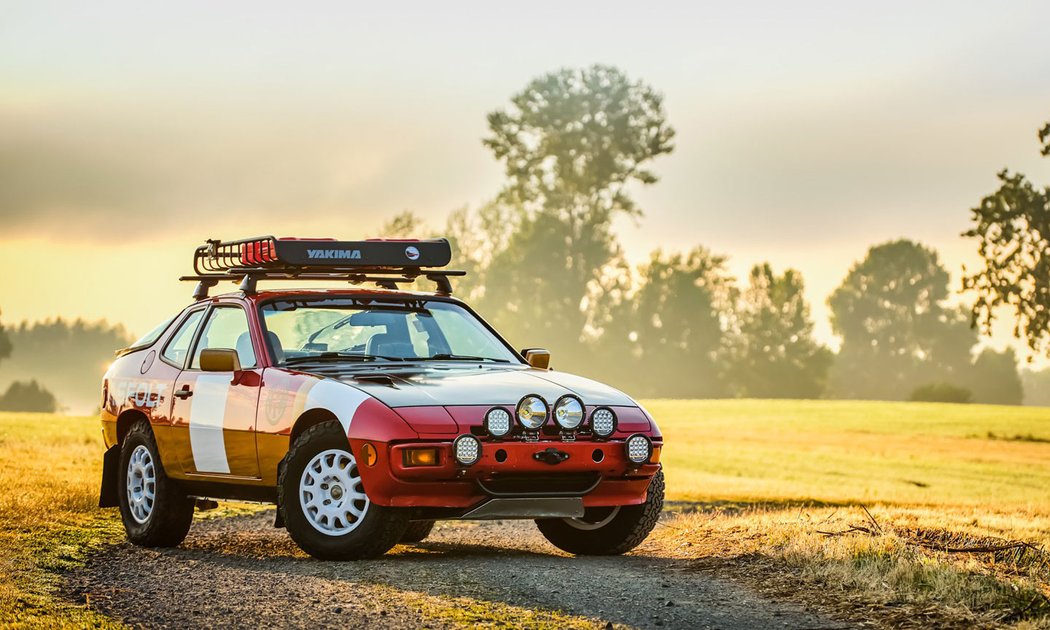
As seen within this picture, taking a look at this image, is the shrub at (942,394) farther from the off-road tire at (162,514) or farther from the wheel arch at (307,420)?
the wheel arch at (307,420)

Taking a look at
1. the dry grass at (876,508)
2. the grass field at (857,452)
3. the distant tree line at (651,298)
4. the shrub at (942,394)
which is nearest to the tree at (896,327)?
the distant tree line at (651,298)

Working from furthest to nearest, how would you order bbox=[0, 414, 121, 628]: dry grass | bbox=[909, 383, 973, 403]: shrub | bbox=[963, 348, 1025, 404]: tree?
bbox=[963, 348, 1025, 404]: tree, bbox=[909, 383, 973, 403]: shrub, bbox=[0, 414, 121, 628]: dry grass

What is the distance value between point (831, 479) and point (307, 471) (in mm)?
24319

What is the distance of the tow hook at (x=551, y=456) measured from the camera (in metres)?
9.33

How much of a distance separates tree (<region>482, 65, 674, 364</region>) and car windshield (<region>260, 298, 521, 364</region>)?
66675mm

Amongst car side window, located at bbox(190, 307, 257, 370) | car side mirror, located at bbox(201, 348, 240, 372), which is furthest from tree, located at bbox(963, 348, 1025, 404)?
car side mirror, located at bbox(201, 348, 240, 372)

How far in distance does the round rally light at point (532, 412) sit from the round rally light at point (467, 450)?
328 mm

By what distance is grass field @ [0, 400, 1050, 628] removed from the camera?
28.2 ft

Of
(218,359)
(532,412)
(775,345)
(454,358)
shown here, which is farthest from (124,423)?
(775,345)

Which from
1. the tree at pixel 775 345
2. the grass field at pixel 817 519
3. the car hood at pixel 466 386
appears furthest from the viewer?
the tree at pixel 775 345

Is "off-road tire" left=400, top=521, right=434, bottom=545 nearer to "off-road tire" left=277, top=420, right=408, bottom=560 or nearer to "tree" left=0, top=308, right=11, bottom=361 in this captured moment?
"off-road tire" left=277, top=420, right=408, bottom=560

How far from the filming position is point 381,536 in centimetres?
940

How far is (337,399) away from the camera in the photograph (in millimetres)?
9406

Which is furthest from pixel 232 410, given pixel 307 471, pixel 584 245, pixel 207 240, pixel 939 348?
pixel 939 348
